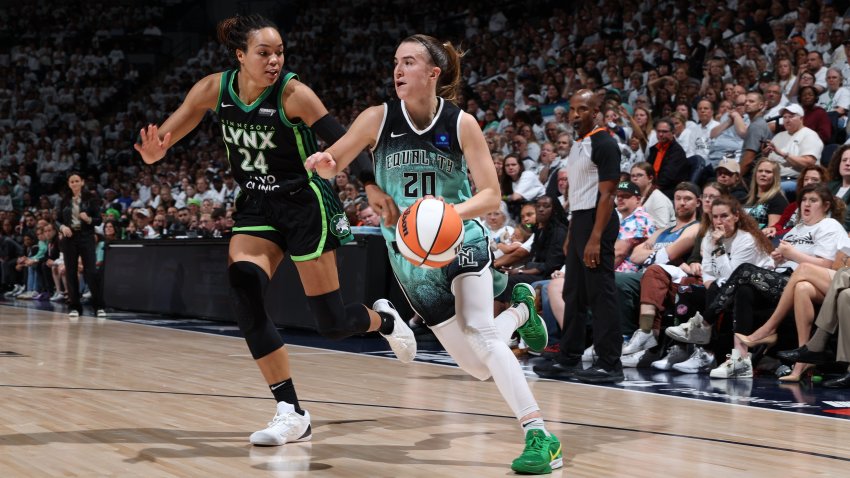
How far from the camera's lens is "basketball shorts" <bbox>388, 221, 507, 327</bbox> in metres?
3.90

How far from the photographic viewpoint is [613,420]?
5113mm

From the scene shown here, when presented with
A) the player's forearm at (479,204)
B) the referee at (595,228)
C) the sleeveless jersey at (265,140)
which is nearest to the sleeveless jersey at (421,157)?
the player's forearm at (479,204)

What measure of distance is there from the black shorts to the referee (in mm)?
2501

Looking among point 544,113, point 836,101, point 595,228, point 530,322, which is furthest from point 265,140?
point 544,113

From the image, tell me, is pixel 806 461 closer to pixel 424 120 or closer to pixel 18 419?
pixel 424 120

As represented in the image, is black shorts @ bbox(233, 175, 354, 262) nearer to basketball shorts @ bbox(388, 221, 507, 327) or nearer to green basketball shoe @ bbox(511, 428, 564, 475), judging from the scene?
basketball shorts @ bbox(388, 221, 507, 327)

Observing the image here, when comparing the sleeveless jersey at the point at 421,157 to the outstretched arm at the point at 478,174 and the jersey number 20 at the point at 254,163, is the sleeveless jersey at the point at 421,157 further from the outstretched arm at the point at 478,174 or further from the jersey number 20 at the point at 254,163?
the jersey number 20 at the point at 254,163

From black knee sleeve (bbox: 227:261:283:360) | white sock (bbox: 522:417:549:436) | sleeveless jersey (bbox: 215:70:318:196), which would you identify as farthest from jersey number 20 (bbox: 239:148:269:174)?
white sock (bbox: 522:417:549:436)

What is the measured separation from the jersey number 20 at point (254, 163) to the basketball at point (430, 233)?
1.06 m

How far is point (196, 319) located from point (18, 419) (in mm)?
8016

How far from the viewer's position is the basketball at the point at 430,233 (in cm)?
352

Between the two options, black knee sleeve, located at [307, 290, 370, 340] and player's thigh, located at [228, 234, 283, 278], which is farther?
black knee sleeve, located at [307, 290, 370, 340]

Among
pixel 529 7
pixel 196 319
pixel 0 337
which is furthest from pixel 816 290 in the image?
pixel 529 7

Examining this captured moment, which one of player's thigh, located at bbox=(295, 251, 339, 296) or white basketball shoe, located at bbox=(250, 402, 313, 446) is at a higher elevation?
player's thigh, located at bbox=(295, 251, 339, 296)
